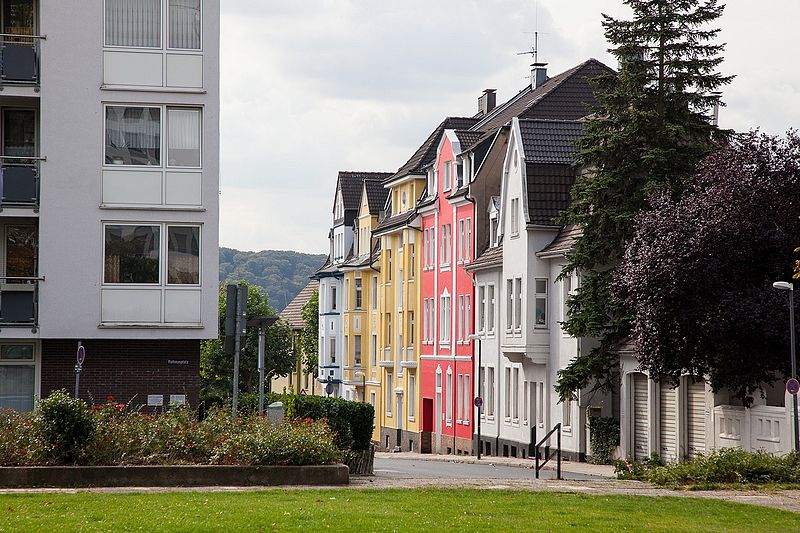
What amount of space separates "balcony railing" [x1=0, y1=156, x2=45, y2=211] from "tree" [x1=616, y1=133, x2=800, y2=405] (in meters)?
14.9

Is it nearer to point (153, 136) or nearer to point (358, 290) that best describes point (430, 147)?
point (358, 290)

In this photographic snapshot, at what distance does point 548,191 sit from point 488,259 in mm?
7488

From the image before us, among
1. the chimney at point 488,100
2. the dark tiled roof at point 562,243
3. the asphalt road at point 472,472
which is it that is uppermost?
the chimney at point 488,100

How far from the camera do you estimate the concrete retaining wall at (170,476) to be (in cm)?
2080

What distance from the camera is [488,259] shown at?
55.8 m

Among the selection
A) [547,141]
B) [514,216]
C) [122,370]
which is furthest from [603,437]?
[122,370]

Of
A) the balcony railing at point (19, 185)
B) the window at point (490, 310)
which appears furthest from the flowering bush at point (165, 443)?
the window at point (490, 310)

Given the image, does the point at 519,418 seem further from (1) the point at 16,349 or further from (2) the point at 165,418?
(2) the point at 165,418

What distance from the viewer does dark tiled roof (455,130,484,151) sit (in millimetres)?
61312

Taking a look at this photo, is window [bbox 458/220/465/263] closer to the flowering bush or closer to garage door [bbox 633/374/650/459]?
garage door [bbox 633/374/650/459]

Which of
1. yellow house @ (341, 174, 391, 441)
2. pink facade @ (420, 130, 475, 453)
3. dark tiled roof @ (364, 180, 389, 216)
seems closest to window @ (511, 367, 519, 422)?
pink facade @ (420, 130, 475, 453)

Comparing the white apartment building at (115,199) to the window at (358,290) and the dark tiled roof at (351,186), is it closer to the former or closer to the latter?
the window at (358,290)

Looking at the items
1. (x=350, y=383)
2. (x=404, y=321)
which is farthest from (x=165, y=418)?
(x=350, y=383)

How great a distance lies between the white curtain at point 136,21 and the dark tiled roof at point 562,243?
15857 mm
